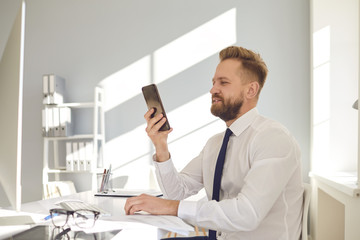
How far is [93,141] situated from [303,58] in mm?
2453

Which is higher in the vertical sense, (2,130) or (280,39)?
(280,39)

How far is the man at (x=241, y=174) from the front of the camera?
3.30 feet

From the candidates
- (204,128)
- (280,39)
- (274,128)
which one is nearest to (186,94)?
(204,128)

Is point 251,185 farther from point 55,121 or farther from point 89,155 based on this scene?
point 55,121

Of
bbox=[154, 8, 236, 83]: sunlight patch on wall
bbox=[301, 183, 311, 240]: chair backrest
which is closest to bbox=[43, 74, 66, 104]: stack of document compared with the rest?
bbox=[154, 8, 236, 83]: sunlight patch on wall

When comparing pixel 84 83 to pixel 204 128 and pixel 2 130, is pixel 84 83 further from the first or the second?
pixel 2 130

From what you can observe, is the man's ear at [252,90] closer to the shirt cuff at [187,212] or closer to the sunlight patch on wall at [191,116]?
the shirt cuff at [187,212]

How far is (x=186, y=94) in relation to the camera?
156 inches

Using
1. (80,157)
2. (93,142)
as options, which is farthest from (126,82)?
(80,157)

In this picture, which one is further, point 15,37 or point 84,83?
point 84,83

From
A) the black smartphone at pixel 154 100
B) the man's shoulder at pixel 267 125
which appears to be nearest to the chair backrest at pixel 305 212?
the man's shoulder at pixel 267 125

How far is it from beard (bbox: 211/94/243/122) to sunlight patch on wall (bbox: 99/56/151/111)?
2.78 metres

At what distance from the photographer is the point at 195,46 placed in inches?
157

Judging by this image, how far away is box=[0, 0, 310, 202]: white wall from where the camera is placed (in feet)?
12.3
